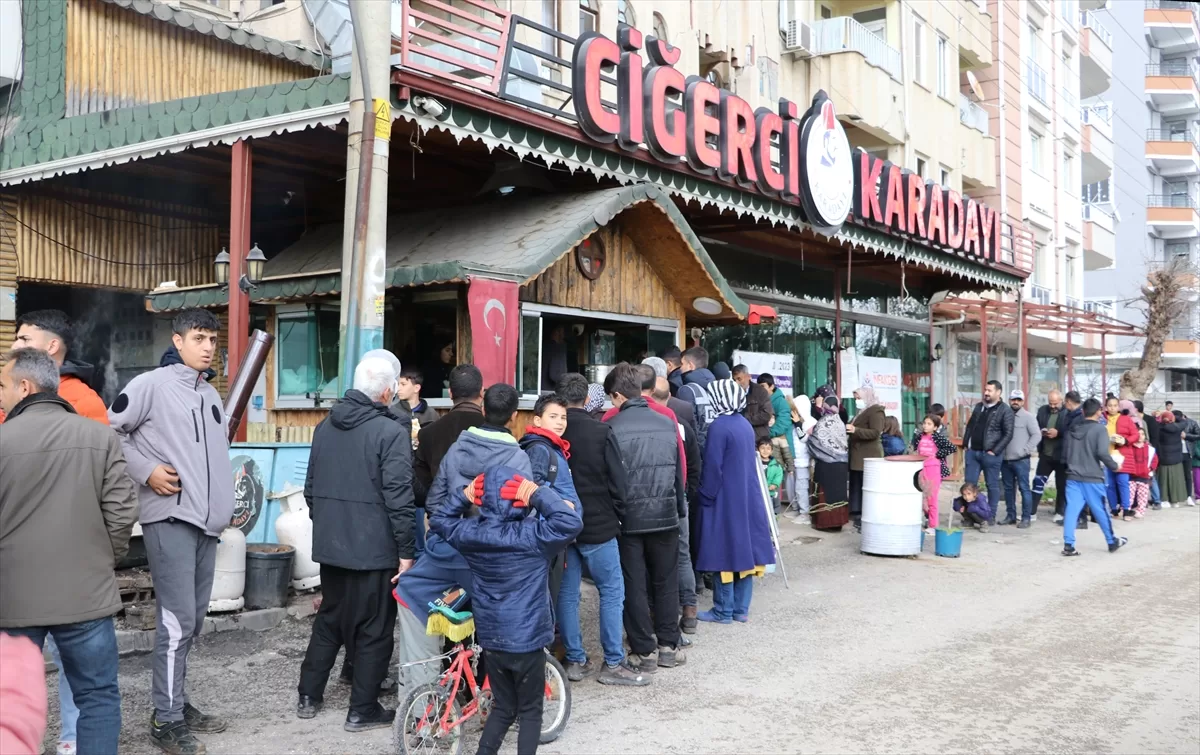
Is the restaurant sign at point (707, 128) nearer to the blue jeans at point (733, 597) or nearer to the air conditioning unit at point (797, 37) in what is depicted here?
the blue jeans at point (733, 597)

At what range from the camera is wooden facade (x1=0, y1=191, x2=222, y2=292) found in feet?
36.8

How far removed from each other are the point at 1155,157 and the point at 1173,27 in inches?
221

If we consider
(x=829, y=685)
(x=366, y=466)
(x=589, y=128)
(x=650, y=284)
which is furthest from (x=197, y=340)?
(x=650, y=284)

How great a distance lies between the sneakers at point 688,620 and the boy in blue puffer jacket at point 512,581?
317cm

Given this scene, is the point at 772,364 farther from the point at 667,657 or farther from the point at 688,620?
the point at 667,657

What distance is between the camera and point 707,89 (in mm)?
11398

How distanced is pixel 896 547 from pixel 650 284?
3978mm

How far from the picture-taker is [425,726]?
15.6ft

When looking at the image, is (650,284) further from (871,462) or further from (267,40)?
(267,40)

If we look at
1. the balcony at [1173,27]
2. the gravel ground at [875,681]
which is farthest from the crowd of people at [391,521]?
the balcony at [1173,27]

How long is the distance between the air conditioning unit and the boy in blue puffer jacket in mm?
16968

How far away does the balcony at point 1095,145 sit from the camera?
3447 cm

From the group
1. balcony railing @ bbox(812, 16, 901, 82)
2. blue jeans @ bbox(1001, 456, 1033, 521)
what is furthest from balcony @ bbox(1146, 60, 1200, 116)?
blue jeans @ bbox(1001, 456, 1033, 521)

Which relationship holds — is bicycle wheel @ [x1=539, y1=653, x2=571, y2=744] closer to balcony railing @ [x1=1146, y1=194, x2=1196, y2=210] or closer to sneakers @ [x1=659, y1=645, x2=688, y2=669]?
sneakers @ [x1=659, y1=645, x2=688, y2=669]
